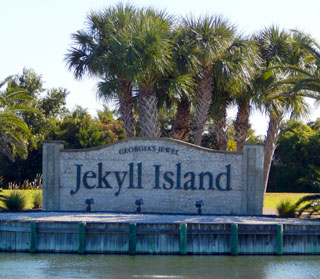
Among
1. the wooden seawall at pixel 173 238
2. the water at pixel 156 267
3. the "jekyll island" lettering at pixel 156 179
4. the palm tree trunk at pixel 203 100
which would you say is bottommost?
the water at pixel 156 267

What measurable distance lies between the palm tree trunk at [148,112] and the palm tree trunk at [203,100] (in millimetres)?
2731

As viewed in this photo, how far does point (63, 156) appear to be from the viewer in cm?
3000

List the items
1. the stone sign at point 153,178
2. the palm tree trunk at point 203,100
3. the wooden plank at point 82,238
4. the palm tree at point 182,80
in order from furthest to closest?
the palm tree trunk at point 203,100
the palm tree at point 182,80
the stone sign at point 153,178
the wooden plank at point 82,238

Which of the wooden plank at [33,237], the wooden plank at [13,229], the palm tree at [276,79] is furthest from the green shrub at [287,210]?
the wooden plank at [13,229]

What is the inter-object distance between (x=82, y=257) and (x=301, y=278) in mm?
7461

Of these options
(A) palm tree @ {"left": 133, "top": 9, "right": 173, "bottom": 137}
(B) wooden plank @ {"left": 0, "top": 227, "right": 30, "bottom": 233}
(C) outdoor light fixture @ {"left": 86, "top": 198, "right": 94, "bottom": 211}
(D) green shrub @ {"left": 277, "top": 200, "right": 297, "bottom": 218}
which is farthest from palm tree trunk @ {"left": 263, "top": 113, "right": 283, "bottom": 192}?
(B) wooden plank @ {"left": 0, "top": 227, "right": 30, "bottom": 233}

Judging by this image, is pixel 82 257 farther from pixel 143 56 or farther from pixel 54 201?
pixel 143 56

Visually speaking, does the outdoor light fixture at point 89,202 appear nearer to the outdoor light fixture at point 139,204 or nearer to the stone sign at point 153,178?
the stone sign at point 153,178

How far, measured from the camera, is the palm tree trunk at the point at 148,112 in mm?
33625

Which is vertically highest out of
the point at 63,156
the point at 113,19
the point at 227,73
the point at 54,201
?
the point at 113,19

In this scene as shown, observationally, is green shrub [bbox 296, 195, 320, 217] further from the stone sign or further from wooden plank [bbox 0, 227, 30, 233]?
wooden plank [bbox 0, 227, 30, 233]

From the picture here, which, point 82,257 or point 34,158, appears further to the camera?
point 34,158

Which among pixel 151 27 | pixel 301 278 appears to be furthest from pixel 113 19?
pixel 301 278

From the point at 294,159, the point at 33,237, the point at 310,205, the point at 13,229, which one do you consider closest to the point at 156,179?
the point at 310,205
